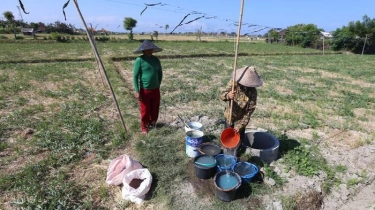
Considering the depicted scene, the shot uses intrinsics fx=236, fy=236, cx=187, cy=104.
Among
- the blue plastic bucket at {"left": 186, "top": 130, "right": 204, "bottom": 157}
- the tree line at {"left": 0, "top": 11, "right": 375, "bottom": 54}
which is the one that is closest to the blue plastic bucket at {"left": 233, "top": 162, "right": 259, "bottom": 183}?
the blue plastic bucket at {"left": 186, "top": 130, "right": 204, "bottom": 157}

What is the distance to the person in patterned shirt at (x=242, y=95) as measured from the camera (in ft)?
10.8

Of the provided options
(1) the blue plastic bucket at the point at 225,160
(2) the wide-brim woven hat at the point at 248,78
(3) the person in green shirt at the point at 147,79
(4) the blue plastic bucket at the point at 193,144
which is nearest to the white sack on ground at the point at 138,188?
(4) the blue plastic bucket at the point at 193,144

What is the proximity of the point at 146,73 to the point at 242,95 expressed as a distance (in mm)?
1764

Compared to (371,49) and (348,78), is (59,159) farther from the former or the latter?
(371,49)

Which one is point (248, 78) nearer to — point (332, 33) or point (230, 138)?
point (230, 138)

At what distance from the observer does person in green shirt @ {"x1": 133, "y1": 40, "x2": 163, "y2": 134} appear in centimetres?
416

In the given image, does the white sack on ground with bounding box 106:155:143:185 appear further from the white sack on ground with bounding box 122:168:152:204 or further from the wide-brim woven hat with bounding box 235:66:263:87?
the wide-brim woven hat with bounding box 235:66:263:87

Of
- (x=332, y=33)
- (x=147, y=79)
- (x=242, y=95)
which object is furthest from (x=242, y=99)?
(x=332, y=33)

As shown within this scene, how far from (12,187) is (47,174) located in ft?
1.41

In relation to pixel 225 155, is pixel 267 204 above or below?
below

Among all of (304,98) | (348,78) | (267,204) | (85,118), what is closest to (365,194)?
(267,204)

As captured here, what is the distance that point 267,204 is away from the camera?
302cm

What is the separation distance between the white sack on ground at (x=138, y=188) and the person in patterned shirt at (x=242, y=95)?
1.48 m

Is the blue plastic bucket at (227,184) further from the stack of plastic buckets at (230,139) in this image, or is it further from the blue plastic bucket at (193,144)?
the blue plastic bucket at (193,144)
